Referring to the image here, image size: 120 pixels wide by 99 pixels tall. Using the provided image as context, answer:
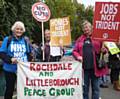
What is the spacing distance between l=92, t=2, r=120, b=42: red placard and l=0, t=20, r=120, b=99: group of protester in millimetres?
337

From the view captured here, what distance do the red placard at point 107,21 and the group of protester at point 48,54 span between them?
337 mm

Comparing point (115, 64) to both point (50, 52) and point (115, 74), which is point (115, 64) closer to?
point (115, 74)

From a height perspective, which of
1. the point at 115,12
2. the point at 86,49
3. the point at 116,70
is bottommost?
the point at 116,70

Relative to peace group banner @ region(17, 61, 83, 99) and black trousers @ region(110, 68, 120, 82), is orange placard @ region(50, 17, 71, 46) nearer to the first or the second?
black trousers @ region(110, 68, 120, 82)

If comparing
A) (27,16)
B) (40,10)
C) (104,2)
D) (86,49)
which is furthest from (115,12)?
(27,16)

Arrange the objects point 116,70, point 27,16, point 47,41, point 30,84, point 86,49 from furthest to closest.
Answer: point 27,16 < point 116,70 < point 47,41 < point 86,49 < point 30,84

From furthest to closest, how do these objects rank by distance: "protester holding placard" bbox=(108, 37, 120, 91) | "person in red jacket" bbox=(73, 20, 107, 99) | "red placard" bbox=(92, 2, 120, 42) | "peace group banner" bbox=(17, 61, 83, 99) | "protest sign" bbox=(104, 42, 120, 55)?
"protester holding placard" bbox=(108, 37, 120, 91) < "protest sign" bbox=(104, 42, 120, 55) < "red placard" bbox=(92, 2, 120, 42) < "person in red jacket" bbox=(73, 20, 107, 99) < "peace group banner" bbox=(17, 61, 83, 99)

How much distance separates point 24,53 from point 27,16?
1305cm

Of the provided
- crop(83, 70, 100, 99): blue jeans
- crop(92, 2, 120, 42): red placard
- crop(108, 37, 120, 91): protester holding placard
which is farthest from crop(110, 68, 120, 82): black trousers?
crop(83, 70, 100, 99): blue jeans

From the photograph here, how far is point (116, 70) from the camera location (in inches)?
555

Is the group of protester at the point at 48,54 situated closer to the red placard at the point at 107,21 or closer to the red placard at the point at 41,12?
the red placard at the point at 107,21

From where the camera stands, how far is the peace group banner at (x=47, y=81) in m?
8.13

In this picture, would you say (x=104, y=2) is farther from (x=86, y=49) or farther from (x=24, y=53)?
(x=24, y=53)

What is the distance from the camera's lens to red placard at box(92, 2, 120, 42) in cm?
954
